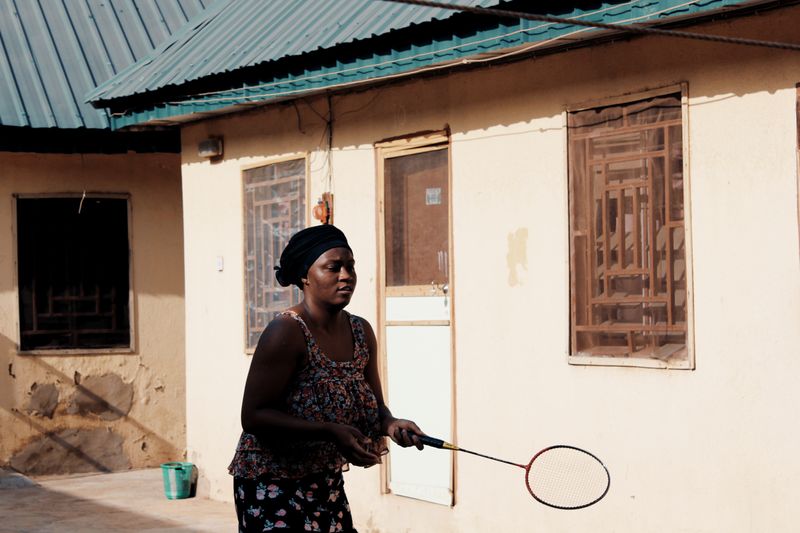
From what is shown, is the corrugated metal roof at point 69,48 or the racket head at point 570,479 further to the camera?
the corrugated metal roof at point 69,48

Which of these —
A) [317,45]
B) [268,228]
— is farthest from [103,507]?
[317,45]

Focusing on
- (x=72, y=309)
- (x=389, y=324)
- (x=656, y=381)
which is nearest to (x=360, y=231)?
(x=389, y=324)

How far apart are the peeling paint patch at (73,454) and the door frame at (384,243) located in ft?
15.5

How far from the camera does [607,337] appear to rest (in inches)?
300

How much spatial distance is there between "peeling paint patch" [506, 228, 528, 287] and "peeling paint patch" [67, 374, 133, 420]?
20.4 feet

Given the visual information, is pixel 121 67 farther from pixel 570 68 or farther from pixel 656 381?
pixel 656 381

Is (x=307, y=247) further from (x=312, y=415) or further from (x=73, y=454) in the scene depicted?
(x=73, y=454)

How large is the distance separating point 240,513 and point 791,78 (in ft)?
11.1

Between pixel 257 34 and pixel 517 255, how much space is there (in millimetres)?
3417

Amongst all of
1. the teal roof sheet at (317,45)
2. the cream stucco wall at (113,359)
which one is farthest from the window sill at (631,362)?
the cream stucco wall at (113,359)

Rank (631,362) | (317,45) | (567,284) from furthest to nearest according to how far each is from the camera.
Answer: (317,45)
(567,284)
(631,362)

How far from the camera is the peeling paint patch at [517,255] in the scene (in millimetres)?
8086

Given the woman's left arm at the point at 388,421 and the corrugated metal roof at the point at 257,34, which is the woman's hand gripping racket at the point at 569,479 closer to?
the woman's left arm at the point at 388,421

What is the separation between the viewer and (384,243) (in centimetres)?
938
